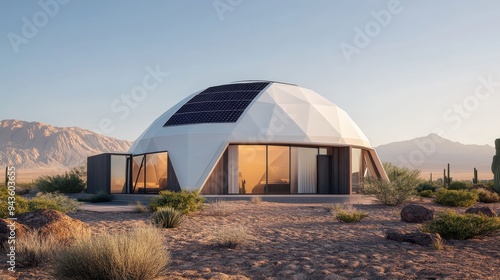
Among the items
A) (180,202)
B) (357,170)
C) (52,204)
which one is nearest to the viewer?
(52,204)

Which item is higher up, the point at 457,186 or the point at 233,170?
the point at 233,170

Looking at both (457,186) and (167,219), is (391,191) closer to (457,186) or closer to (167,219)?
(167,219)

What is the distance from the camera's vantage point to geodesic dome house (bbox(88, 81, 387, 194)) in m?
24.6

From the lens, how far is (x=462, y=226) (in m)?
10.5

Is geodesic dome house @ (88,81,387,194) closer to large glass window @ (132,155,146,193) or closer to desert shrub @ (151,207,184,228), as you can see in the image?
large glass window @ (132,155,146,193)

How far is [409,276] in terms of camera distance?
7.07 m

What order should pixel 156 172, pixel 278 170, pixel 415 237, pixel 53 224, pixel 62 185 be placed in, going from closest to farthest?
1. pixel 53 224
2. pixel 415 237
3. pixel 278 170
4. pixel 156 172
5. pixel 62 185

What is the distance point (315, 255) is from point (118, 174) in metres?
21.0

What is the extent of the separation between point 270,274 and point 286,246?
97.8 inches

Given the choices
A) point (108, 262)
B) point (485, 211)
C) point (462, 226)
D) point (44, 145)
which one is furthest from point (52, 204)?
point (44, 145)

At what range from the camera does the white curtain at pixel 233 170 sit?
24969 millimetres

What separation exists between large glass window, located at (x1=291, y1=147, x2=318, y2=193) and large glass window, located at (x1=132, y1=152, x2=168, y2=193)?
718cm

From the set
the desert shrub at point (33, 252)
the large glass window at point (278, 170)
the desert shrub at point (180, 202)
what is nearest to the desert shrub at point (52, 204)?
the desert shrub at point (180, 202)

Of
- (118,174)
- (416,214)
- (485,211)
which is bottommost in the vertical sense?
(416,214)
